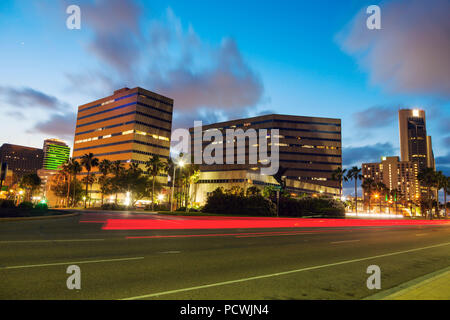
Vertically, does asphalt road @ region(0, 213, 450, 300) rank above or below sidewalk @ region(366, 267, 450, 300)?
below

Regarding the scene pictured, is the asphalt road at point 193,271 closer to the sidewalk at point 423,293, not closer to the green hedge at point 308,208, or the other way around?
the sidewalk at point 423,293

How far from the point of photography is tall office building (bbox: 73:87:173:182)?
132 metres

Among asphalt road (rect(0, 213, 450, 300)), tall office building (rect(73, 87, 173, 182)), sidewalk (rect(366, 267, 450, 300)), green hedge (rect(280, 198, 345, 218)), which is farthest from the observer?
tall office building (rect(73, 87, 173, 182))

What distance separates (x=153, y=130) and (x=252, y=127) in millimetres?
49735

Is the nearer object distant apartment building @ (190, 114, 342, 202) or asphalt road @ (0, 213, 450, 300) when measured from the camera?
asphalt road @ (0, 213, 450, 300)

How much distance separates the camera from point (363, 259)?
1041 centimetres

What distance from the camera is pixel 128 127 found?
133 meters

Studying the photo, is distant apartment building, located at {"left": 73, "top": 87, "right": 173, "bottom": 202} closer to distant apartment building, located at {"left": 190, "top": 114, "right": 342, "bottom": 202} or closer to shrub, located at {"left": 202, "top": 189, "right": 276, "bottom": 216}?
distant apartment building, located at {"left": 190, "top": 114, "right": 342, "bottom": 202}

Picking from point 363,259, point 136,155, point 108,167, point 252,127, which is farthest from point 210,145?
point 363,259

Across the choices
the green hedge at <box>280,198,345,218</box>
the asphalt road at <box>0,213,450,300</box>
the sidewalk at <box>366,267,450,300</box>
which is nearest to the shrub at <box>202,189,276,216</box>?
Answer: the green hedge at <box>280,198,345,218</box>

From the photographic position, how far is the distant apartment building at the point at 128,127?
132 meters

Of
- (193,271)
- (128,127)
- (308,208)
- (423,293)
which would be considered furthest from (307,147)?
(423,293)

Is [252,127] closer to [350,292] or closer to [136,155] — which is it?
[136,155]

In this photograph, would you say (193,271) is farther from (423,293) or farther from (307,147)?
(307,147)
